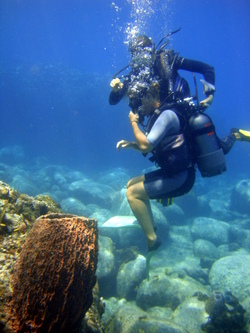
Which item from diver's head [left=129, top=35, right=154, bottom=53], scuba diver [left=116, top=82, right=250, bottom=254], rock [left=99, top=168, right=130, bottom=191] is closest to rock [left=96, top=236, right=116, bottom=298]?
scuba diver [left=116, top=82, right=250, bottom=254]

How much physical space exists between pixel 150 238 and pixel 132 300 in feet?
12.0

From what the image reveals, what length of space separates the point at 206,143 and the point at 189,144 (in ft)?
0.97

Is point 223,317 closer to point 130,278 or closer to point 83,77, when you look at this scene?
point 130,278

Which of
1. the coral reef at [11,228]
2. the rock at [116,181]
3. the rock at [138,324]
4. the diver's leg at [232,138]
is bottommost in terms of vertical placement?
the rock at [138,324]

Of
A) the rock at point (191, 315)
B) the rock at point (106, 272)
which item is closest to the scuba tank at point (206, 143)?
the rock at point (191, 315)

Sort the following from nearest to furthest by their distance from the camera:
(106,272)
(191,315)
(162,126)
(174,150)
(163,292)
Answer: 1. (162,126)
2. (174,150)
3. (191,315)
4. (163,292)
5. (106,272)

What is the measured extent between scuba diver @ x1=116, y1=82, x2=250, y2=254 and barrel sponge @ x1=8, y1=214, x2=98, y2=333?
5.73 feet

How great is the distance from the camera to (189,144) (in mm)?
3734

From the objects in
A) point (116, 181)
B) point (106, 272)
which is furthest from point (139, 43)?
point (116, 181)

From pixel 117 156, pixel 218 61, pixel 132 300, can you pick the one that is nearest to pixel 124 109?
pixel 117 156

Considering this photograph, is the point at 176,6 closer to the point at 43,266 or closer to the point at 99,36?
the point at 99,36

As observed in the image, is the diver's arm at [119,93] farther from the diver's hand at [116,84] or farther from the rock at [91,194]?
the rock at [91,194]

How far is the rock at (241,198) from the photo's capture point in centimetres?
1600

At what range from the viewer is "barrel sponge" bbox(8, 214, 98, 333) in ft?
6.18
